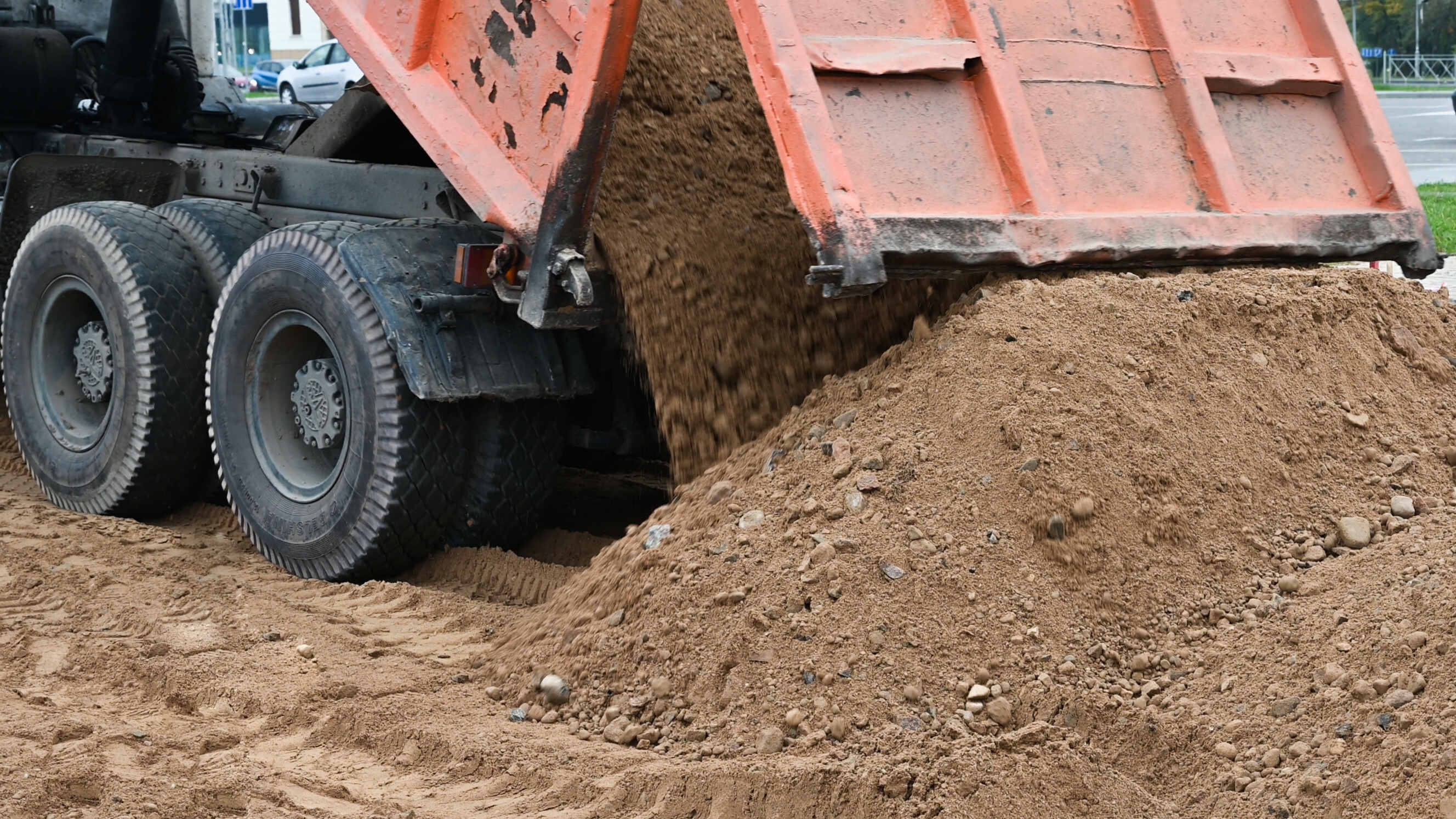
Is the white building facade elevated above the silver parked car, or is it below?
above

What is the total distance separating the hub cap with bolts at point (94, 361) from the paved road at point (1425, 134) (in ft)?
33.0

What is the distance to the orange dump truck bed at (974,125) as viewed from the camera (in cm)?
377

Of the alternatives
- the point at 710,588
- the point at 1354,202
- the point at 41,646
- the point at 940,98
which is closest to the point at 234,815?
the point at 710,588

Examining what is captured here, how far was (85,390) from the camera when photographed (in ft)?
19.3

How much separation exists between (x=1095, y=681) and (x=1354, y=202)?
2081 millimetres

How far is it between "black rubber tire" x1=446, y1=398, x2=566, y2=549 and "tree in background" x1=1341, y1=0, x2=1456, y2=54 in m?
40.3

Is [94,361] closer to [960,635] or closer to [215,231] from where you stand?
[215,231]

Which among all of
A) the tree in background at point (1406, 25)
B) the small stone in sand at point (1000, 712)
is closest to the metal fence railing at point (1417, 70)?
the tree in background at point (1406, 25)

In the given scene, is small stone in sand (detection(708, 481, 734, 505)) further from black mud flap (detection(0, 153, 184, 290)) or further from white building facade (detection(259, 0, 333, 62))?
white building facade (detection(259, 0, 333, 62))

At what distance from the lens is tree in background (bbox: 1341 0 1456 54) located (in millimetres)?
40812

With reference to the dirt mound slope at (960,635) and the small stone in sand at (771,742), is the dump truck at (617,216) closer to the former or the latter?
the dirt mound slope at (960,635)

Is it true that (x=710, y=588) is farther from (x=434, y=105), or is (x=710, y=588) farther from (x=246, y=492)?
(x=246, y=492)

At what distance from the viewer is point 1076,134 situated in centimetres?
414

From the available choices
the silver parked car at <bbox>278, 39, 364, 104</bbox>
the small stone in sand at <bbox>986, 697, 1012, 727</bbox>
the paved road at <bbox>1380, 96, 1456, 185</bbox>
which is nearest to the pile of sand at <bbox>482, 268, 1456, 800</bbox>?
the small stone in sand at <bbox>986, 697, 1012, 727</bbox>
